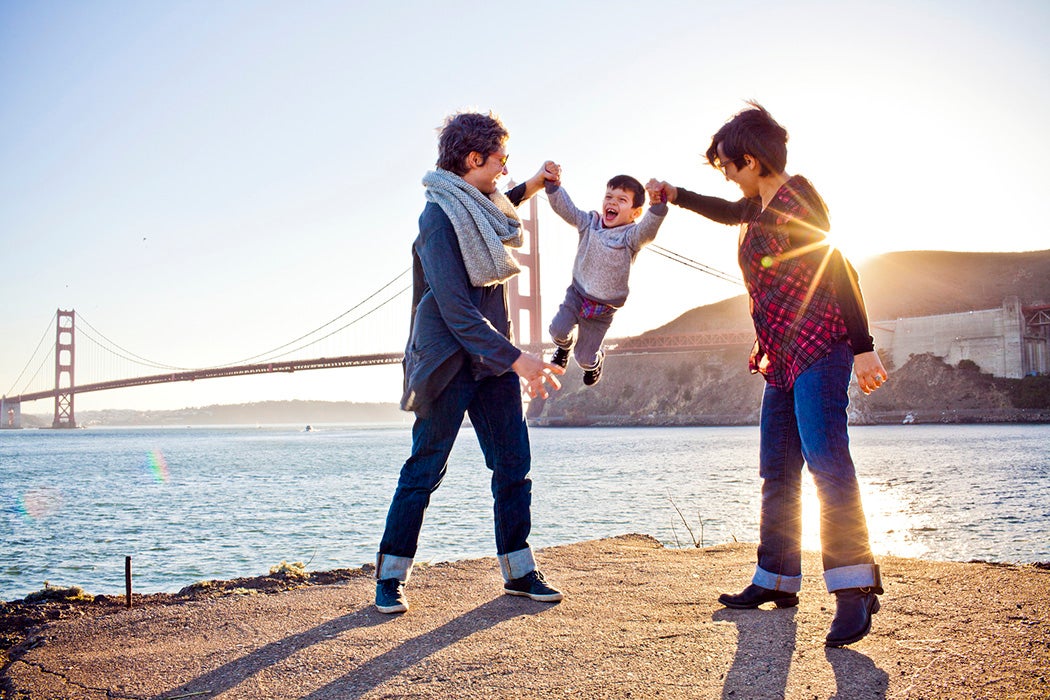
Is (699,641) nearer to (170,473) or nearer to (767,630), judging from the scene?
(767,630)

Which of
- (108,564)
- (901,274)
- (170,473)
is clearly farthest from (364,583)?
(901,274)

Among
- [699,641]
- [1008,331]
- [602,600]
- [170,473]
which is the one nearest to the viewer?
[699,641]

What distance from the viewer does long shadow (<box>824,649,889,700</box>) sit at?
1.50 meters

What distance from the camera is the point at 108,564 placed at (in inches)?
310

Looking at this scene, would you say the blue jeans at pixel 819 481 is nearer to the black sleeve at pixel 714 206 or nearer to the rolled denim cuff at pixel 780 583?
the rolled denim cuff at pixel 780 583

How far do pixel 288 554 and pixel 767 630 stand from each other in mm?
7057

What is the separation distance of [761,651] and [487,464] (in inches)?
42.5

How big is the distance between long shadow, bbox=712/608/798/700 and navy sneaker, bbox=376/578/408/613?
38.0 inches

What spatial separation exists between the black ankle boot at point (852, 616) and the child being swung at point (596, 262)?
4.28ft

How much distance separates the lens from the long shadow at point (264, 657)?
5.45ft

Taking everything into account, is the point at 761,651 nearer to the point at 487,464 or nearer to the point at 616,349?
the point at 487,464

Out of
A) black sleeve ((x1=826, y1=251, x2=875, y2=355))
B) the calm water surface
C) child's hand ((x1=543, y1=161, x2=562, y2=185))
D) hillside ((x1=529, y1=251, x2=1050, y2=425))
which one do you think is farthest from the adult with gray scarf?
hillside ((x1=529, y1=251, x2=1050, y2=425))

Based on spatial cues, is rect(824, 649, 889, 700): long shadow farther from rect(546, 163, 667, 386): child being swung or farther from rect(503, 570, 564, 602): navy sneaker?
rect(546, 163, 667, 386): child being swung

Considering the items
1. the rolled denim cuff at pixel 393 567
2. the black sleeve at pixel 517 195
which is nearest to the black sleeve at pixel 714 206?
the black sleeve at pixel 517 195
